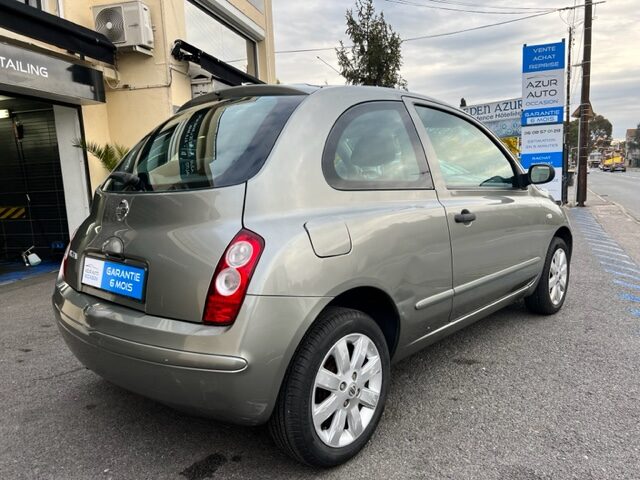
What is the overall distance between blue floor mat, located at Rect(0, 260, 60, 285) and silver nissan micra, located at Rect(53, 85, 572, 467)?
5.37 m

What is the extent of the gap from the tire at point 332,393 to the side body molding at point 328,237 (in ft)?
0.89

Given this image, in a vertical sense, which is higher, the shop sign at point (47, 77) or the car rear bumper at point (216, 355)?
the shop sign at point (47, 77)

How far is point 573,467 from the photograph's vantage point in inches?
86.1

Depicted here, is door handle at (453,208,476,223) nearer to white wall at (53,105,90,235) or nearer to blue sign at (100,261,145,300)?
blue sign at (100,261,145,300)

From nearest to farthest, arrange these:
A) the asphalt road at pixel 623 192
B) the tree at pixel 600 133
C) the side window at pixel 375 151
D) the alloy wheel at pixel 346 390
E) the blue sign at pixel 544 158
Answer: the alloy wheel at pixel 346 390, the side window at pixel 375 151, the blue sign at pixel 544 158, the asphalt road at pixel 623 192, the tree at pixel 600 133

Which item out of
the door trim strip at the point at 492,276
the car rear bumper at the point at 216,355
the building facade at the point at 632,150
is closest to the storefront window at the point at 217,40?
the door trim strip at the point at 492,276

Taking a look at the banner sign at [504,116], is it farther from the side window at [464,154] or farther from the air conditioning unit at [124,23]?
the side window at [464,154]

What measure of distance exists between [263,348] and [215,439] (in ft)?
2.92

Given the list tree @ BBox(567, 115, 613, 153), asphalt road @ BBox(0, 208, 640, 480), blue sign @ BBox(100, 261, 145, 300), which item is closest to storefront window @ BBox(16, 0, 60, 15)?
asphalt road @ BBox(0, 208, 640, 480)

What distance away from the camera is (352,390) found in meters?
2.25

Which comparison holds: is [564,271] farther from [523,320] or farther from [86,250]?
[86,250]

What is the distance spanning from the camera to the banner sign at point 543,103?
12.5 m

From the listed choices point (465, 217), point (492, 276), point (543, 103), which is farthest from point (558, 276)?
point (543, 103)

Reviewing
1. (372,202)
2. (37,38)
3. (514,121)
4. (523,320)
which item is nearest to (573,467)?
(372,202)
